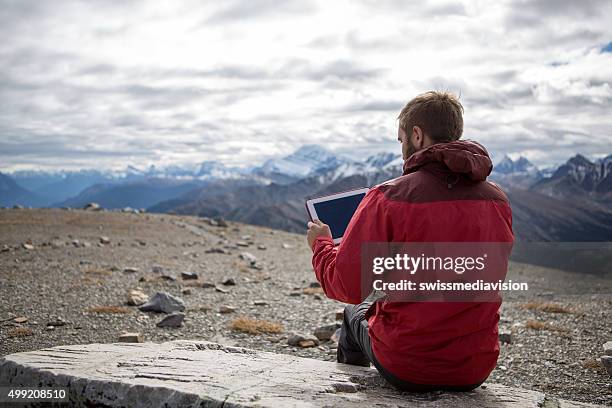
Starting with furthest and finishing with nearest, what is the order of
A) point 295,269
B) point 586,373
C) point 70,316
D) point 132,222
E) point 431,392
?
point 132,222
point 295,269
point 70,316
point 586,373
point 431,392

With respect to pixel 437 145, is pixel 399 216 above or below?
below

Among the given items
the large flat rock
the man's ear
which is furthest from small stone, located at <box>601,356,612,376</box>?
the man's ear

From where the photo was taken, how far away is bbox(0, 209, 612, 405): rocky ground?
10633 millimetres

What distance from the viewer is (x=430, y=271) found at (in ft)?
16.2

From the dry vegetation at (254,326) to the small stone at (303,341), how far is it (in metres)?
1.13

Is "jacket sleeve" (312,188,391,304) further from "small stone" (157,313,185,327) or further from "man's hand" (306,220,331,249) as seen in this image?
"small stone" (157,313,185,327)

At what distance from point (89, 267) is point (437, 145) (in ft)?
64.0

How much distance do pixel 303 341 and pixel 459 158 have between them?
8.06 metres

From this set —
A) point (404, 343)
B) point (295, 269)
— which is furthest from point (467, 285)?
point (295, 269)

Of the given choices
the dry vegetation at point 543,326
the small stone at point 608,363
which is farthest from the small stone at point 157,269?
the small stone at point 608,363

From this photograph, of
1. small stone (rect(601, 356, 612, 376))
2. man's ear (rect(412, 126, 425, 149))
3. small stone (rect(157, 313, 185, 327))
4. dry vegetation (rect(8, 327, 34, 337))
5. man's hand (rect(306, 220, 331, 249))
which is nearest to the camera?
man's ear (rect(412, 126, 425, 149))

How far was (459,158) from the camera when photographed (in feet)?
15.3

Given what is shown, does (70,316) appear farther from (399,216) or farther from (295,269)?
(295,269)

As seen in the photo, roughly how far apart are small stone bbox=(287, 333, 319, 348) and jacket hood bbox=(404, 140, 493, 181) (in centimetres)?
764
